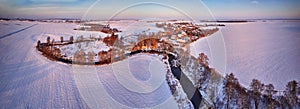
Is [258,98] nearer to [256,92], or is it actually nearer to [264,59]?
[256,92]

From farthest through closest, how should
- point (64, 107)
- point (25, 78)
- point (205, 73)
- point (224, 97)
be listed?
point (205, 73), point (25, 78), point (224, 97), point (64, 107)

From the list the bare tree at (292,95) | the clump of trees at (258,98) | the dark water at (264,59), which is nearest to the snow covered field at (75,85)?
the clump of trees at (258,98)

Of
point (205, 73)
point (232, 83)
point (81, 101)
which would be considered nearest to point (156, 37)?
A: point (205, 73)

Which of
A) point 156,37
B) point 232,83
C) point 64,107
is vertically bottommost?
point 64,107

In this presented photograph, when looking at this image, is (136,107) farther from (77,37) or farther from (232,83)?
(77,37)

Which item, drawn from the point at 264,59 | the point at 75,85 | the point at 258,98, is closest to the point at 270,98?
the point at 258,98

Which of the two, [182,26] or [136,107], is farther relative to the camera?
[182,26]
